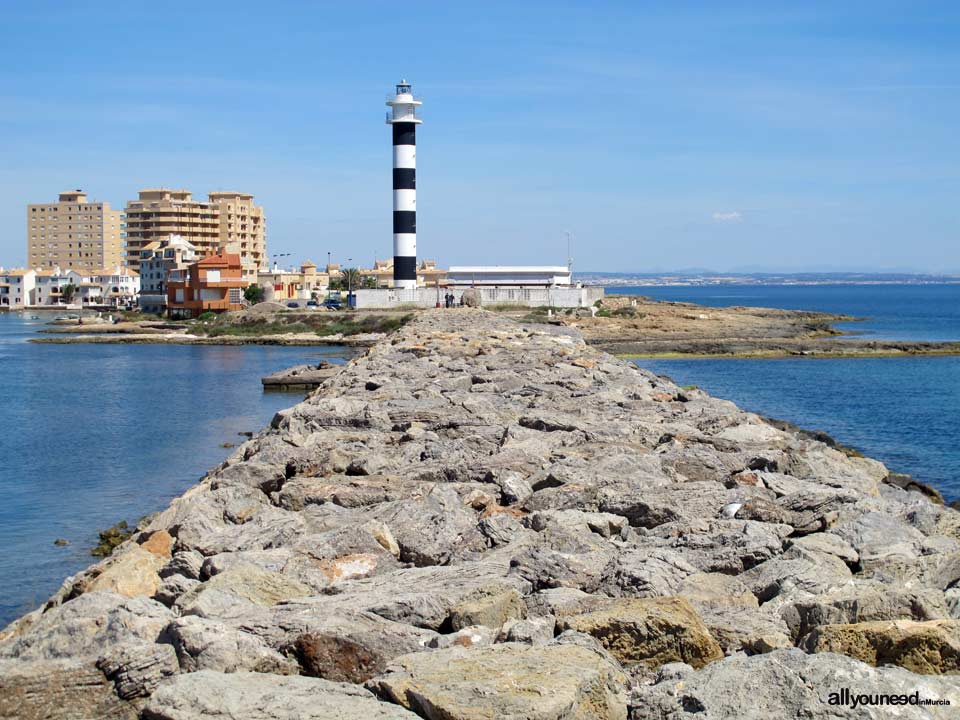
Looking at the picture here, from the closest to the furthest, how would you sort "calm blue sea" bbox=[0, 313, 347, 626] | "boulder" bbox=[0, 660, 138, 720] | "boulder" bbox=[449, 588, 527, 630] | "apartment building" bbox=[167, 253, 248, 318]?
"boulder" bbox=[0, 660, 138, 720], "boulder" bbox=[449, 588, 527, 630], "calm blue sea" bbox=[0, 313, 347, 626], "apartment building" bbox=[167, 253, 248, 318]

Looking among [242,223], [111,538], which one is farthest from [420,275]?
[111,538]

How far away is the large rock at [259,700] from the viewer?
4367mm

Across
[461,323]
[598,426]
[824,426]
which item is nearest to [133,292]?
[461,323]

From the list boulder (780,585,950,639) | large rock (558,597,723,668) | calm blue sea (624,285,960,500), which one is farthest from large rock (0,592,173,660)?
calm blue sea (624,285,960,500)

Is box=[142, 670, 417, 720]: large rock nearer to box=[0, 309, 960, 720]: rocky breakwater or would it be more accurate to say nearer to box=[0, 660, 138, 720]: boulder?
box=[0, 309, 960, 720]: rocky breakwater

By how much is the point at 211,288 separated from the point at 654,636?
56.3 m

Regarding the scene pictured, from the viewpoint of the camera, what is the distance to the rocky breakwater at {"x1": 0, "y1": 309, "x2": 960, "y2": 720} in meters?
4.51

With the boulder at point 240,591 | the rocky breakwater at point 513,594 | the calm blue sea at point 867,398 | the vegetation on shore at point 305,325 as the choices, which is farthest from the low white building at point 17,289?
the boulder at point 240,591

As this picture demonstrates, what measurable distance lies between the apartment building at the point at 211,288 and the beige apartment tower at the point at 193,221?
95.2ft

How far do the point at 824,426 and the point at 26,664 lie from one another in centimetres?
1858

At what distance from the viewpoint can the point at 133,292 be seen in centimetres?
8900

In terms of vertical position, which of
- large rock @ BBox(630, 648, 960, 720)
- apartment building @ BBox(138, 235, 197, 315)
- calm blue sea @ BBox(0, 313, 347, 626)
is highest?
apartment building @ BBox(138, 235, 197, 315)

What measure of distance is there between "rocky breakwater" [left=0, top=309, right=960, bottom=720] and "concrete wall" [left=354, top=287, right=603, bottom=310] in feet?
130

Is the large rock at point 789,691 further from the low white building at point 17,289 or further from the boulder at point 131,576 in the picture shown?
the low white building at point 17,289
